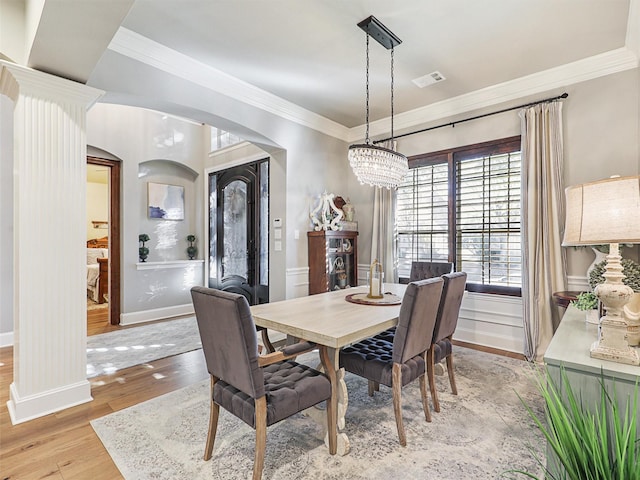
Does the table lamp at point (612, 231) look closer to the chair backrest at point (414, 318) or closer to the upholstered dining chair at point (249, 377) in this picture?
the chair backrest at point (414, 318)

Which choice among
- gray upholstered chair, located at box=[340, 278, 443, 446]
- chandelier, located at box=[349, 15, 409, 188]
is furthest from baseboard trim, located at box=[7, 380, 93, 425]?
chandelier, located at box=[349, 15, 409, 188]

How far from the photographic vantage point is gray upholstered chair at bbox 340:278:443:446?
1970mm

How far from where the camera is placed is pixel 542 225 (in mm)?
3316

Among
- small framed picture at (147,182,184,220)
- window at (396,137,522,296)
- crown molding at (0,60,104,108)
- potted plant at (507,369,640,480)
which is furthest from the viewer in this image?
small framed picture at (147,182,184,220)

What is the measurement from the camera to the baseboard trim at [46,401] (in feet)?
7.34

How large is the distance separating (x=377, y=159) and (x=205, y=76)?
73.0 inches

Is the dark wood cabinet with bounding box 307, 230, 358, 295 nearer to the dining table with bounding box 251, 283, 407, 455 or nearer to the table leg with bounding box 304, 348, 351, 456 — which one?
the dining table with bounding box 251, 283, 407, 455

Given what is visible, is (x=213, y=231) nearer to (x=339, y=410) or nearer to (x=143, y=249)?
(x=143, y=249)

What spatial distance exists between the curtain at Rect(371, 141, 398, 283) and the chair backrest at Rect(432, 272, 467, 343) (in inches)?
76.2

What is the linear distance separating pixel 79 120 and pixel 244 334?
2.13 meters

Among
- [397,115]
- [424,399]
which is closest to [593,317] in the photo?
[424,399]

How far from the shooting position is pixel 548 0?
2.34 metres

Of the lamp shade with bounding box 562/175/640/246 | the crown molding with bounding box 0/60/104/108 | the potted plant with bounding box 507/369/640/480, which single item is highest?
the crown molding with bounding box 0/60/104/108

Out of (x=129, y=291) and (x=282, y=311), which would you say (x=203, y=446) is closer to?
(x=282, y=311)
